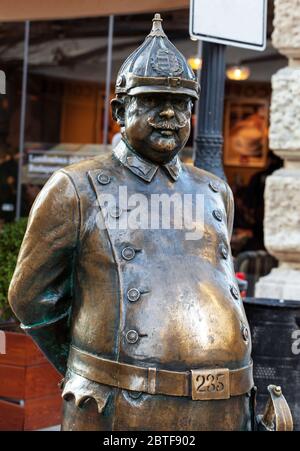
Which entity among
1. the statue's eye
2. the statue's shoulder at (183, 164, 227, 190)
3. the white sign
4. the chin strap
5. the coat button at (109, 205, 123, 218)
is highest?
the white sign

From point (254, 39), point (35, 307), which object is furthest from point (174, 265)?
point (254, 39)


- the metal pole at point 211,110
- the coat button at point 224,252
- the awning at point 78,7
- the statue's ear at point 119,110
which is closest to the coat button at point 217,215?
the coat button at point 224,252

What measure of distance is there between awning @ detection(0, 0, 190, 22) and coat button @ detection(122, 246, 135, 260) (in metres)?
3.78

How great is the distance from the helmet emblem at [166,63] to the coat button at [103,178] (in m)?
0.41

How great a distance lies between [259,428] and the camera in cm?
356

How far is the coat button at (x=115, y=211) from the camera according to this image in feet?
11.4

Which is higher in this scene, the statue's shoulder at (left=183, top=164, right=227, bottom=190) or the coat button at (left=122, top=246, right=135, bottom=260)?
the statue's shoulder at (left=183, top=164, right=227, bottom=190)

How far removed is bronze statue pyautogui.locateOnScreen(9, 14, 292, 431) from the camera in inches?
131

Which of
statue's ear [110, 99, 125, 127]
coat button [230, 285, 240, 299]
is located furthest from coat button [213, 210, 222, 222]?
statue's ear [110, 99, 125, 127]

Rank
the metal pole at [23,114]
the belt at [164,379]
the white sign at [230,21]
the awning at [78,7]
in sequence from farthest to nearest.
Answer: the metal pole at [23,114], the awning at [78,7], the white sign at [230,21], the belt at [164,379]

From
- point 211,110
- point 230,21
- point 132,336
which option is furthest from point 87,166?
point 211,110

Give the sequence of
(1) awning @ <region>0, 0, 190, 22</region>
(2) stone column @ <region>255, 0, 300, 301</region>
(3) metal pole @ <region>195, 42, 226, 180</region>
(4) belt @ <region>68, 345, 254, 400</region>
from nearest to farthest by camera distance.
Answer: (4) belt @ <region>68, 345, 254, 400</region>
(3) metal pole @ <region>195, 42, 226, 180</region>
(1) awning @ <region>0, 0, 190, 22</region>
(2) stone column @ <region>255, 0, 300, 301</region>

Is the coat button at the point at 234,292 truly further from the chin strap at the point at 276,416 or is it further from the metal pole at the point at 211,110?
the metal pole at the point at 211,110

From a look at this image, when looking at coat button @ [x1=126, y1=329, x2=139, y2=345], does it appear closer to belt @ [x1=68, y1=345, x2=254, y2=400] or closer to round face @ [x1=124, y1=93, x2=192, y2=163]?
belt @ [x1=68, y1=345, x2=254, y2=400]
